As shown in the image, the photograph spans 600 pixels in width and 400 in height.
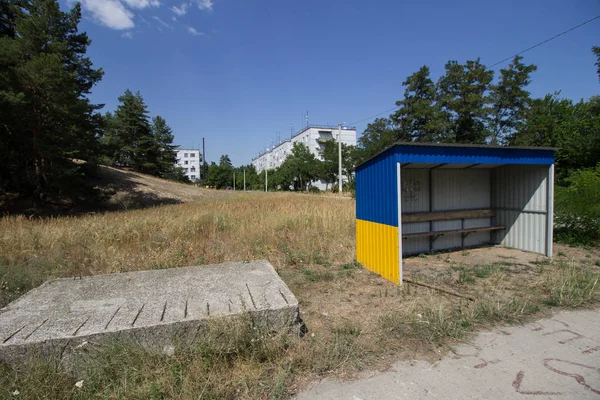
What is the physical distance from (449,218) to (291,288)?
496cm

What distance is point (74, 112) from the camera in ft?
47.0

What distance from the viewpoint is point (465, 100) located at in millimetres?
26938

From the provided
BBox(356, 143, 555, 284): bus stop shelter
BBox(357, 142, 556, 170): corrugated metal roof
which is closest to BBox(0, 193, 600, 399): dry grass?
BBox(356, 143, 555, 284): bus stop shelter

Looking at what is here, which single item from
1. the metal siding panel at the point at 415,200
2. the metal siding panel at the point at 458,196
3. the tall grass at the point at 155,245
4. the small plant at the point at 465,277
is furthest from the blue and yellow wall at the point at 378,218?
the metal siding panel at the point at 458,196

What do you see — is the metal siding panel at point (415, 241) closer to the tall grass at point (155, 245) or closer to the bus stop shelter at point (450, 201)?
the bus stop shelter at point (450, 201)

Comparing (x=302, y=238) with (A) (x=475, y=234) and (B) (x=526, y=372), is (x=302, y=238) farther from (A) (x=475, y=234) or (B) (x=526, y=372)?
(B) (x=526, y=372)

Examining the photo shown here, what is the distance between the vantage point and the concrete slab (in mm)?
2688

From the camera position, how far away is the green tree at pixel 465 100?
87.4 ft

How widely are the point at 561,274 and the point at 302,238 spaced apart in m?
5.58

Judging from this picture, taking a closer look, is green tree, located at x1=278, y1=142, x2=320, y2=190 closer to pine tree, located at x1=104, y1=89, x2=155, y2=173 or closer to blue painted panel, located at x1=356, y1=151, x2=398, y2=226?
pine tree, located at x1=104, y1=89, x2=155, y2=173

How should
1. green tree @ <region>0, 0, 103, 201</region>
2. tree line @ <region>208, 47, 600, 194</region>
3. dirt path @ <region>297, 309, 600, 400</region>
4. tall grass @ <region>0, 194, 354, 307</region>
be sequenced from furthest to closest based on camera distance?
tree line @ <region>208, 47, 600, 194</region>, green tree @ <region>0, 0, 103, 201</region>, tall grass @ <region>0, 194, 354, 307</region>, dirt path @ <region>297, 309, 600, 400</region>

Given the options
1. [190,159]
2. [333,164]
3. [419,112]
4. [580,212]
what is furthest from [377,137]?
[190,159]

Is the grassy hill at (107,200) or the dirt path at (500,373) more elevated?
the grassy hill at (107,200)

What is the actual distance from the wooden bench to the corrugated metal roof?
1723 millimetres
